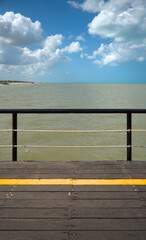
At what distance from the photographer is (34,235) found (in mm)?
1812

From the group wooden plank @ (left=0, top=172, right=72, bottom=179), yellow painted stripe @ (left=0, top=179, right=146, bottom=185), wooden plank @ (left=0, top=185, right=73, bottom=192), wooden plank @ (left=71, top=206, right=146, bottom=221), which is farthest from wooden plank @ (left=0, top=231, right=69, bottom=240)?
wooden plank @ (left=0, top=172, right=72, bottom=179)

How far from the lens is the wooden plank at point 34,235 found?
1781 millimetres

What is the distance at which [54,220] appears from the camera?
200 cm

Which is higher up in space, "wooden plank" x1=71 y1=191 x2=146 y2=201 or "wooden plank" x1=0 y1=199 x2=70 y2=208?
"wooden plank" x1=71 y1=191 x2=146 y2=201

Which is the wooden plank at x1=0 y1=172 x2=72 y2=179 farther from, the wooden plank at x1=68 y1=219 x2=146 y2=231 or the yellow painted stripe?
the wooden plank at x1=68 y1=219 x2=146 y2=231

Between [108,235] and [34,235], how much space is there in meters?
0.63

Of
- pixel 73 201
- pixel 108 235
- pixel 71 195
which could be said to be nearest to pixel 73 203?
pixel 73 201

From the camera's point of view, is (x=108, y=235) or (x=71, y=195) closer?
(x=108, y=235)

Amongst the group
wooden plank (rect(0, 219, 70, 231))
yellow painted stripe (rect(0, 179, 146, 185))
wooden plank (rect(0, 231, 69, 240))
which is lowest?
wooden plank (rect(0, 231, 69, 240))

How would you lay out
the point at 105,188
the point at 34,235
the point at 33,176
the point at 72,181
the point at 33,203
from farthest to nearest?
the point at 33,176, the point at 72,181, the point at 105,188, the point at 33,203, the point at 34,235

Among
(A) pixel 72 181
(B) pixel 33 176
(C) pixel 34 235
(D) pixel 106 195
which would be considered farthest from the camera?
(B) pixel 33 176

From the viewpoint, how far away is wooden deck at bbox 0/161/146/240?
1.84 metres

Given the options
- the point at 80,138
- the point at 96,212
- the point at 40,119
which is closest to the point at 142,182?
the point at 96,212

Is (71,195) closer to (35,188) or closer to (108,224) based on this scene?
(35,188)
